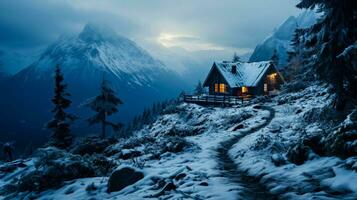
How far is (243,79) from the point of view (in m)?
55.7

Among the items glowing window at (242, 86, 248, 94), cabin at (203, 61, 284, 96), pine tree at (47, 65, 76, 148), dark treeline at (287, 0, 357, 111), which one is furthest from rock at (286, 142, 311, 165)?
glowing window at (242, 86, 248, 94)

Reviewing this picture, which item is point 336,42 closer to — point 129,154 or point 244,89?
point 129,154

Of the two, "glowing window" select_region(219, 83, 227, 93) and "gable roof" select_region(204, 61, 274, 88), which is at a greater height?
"gable roof" select_region(204, 61, 274, 88)

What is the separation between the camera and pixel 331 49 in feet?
44.1

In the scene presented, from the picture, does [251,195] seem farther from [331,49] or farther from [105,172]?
[331,49]

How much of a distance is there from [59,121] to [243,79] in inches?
1346

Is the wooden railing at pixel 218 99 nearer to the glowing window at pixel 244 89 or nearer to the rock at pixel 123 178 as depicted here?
the glowing window at pixel 244 89

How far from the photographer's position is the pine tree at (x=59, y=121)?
34250mm

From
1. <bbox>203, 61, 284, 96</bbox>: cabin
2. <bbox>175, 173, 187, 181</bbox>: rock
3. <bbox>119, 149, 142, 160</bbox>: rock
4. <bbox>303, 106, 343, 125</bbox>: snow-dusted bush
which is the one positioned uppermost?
<bbox>203, 61, 284, 96</bbox>: cabin

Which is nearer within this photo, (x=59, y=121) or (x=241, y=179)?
(x=241, y=179)

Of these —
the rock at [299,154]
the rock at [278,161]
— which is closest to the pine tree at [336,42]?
the rock at [299,154]

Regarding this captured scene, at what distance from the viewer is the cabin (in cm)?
5444

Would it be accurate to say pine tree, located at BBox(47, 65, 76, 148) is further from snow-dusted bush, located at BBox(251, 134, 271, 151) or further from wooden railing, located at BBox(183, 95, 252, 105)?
snow-dusted bush, located at BBox(251, 134, 271, 151)

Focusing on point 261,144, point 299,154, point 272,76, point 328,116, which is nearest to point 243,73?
point 272,76
